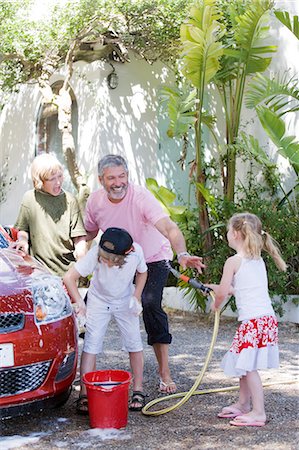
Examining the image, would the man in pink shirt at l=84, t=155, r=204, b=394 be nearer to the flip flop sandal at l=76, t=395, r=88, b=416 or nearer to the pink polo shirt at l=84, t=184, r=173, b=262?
the pink polo shirt at l=84, t=184, r=173, b=262

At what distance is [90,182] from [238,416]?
7.13 meters

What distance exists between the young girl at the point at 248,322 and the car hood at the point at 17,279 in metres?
1.18

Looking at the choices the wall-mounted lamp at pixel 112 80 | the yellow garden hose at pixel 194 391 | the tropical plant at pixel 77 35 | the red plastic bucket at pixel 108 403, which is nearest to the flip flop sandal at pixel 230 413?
the yellow garden hose at pixel 194 391

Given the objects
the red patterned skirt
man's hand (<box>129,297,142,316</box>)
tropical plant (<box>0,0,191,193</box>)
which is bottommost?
the red patterned skirt

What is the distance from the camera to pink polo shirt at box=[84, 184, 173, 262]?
548 cm

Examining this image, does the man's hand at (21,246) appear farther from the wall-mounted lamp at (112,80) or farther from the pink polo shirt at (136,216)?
the wall-mounted lamp at (112,80)

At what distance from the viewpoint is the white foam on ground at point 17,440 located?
4465 mm

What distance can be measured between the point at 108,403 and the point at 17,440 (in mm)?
578

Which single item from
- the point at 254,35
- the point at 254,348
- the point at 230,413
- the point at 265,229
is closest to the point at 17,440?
the point at 230,413

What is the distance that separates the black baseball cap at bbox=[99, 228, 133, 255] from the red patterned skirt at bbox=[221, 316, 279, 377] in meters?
0.90

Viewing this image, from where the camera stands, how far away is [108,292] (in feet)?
17.1

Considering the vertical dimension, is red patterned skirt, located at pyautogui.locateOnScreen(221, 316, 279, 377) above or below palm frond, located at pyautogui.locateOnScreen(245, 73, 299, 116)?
below

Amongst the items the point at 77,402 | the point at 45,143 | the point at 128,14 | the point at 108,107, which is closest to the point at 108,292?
the point at 77,402

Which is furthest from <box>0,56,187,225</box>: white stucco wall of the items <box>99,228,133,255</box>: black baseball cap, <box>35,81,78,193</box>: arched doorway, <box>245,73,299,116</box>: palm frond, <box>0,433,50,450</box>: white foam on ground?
<box>0,433,50,450</box>: white foam on ground
